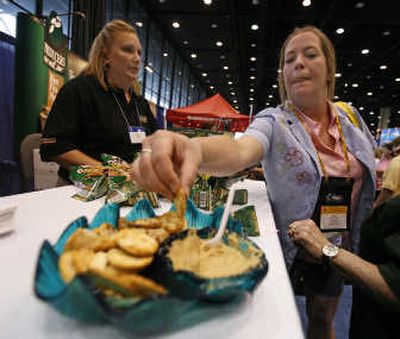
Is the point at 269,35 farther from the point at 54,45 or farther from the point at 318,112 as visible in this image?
the point at 318,112

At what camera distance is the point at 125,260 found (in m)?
0.42

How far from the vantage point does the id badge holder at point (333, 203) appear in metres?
1.24

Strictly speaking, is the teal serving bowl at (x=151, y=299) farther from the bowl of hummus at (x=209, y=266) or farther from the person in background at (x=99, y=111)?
the person in background at (x=99, y=111)

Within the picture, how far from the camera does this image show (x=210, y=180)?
128cm

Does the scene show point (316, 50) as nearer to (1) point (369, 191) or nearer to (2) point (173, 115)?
(1) point (369, 191)

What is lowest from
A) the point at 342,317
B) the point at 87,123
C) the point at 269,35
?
the point at 342,317

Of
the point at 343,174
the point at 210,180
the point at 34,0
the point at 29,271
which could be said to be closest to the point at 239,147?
the point at 210,180

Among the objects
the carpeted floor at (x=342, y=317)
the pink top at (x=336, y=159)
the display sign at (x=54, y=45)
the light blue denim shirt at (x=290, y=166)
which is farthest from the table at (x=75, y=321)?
the display sign at (x=54, y=45)

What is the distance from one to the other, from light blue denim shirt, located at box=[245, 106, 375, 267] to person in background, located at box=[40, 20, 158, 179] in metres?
0.67

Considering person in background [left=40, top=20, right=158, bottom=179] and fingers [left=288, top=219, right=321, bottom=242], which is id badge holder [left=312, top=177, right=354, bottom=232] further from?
person in background [left=40, top=20, right=158, bottom=179]

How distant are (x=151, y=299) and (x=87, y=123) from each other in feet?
4.66

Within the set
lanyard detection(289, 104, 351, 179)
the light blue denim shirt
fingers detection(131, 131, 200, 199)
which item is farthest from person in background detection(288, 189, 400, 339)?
fingers detection(131, 131, 200, 199)

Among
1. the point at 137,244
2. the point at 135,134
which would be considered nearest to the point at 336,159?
the point at 135,134

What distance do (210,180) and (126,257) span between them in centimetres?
86
